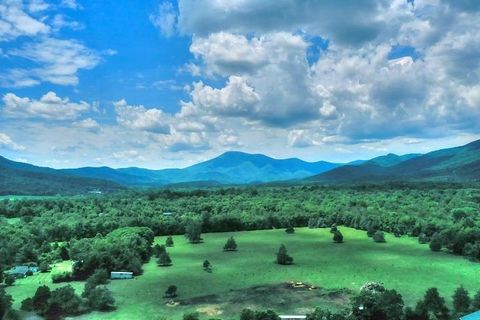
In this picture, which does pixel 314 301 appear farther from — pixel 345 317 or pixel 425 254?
pixel 425 254

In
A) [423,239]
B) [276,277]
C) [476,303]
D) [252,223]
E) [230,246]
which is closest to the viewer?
[476,303]

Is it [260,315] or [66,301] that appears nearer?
[260,315]

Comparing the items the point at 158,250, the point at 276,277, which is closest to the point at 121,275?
the point at 158,250

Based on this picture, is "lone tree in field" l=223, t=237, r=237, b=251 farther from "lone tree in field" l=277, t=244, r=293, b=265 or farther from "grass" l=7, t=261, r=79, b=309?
"grass" l=7, t=261, r=79, b=309

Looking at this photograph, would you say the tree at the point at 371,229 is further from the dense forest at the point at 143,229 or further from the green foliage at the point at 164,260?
the green foliage at the point at 164,260

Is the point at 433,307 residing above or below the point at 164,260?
below

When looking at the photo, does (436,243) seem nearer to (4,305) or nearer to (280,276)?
(280,276)

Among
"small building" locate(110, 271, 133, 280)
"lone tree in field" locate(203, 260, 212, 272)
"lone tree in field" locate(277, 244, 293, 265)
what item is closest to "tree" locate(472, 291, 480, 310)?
"lone tree in field" locate(277, 244, 293, 265)

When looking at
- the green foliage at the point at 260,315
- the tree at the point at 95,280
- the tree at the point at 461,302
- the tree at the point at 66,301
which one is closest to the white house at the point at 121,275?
the tree at the point at 95,280
